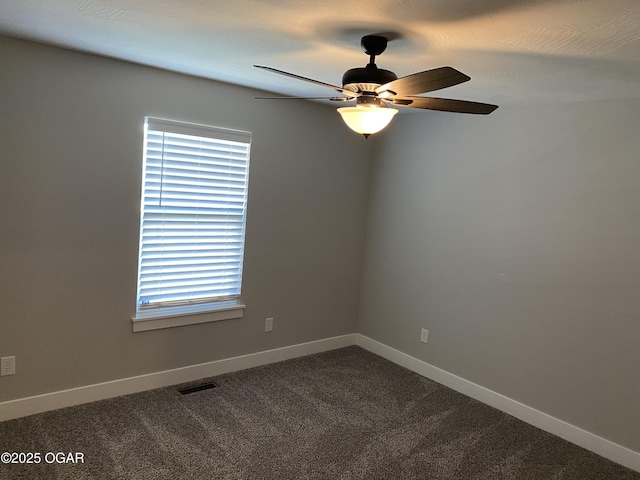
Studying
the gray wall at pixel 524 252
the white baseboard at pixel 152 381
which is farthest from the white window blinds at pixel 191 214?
the gray wall at pixel 524 252

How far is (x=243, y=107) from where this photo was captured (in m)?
3.60

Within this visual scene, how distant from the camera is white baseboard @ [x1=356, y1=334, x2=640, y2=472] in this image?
295 cm

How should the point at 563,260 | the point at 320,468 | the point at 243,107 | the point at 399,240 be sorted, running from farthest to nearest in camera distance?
the point at 399,240 < the point at 243,107 < the point at 563,260 < the point at 320,468

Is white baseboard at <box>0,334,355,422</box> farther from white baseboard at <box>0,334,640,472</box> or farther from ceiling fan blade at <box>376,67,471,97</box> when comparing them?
ceiling fan blade at <box>376,67,471,97</box>

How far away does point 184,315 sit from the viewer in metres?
3.52

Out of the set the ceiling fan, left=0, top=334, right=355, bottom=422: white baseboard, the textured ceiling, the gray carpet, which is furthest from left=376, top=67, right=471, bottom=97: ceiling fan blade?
left=0, top=334, right=355, bottom=422: white baseboard

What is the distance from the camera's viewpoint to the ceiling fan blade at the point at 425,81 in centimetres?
160

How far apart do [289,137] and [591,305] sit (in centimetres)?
256

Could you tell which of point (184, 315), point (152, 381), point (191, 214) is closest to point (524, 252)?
point (191, 214)

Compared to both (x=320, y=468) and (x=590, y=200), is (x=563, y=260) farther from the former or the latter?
(x=320, y=468)

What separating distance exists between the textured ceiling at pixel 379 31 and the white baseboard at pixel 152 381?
219 cm

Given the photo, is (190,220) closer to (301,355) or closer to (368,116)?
(301,355)

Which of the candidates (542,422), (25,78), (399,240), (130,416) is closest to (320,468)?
(130,416)

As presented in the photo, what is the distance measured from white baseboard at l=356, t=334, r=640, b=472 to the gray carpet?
69 mm
